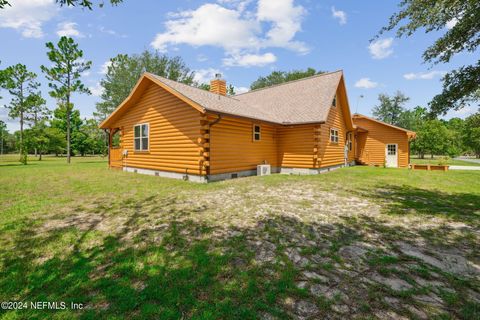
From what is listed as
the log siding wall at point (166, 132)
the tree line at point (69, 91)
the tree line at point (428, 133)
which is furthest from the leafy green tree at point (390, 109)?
the log siding wall at point (166, 132)

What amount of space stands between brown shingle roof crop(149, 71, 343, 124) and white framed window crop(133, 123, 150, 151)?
3419 mm

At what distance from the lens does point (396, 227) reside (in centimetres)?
483

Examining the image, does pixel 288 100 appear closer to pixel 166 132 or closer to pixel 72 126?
pixel 166 132

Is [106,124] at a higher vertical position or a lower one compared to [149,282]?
higher

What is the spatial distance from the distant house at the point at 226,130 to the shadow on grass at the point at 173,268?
628cm

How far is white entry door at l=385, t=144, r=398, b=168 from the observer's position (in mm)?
21219

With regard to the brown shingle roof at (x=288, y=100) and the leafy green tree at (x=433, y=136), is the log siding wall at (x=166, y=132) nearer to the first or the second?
the brown shingle roof at (x=288, y=100)

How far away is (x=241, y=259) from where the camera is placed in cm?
342

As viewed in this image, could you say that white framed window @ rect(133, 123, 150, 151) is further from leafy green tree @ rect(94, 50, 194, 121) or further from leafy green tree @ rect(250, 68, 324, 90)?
leafy green tree @ rect(250, 68, 324, 90)

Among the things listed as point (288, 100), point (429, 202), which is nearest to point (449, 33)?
point (429, 202)

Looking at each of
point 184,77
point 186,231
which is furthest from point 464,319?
point 184,77

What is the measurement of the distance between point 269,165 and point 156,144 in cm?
688

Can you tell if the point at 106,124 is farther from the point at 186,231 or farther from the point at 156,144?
the point at 186,231

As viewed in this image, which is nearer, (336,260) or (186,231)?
(336,260)
